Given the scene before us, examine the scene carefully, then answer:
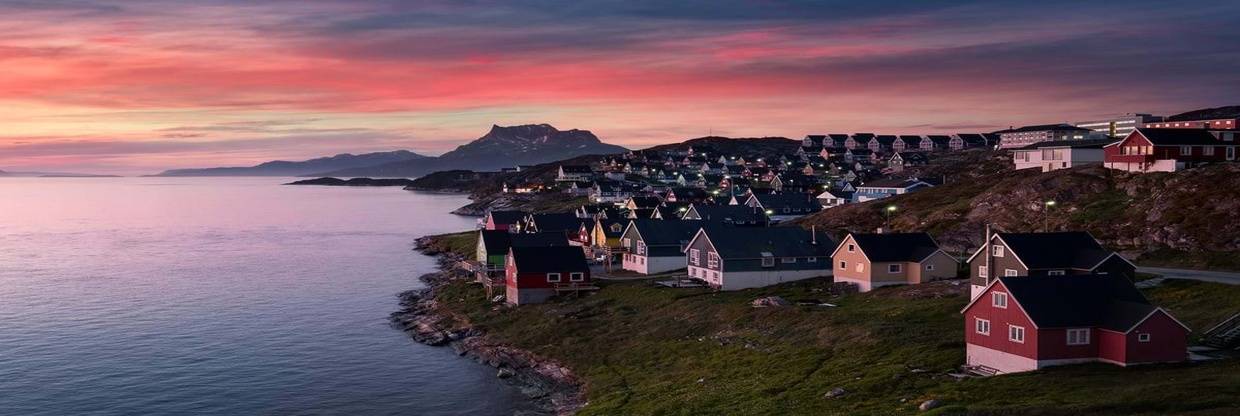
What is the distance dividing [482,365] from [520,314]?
44.0ft

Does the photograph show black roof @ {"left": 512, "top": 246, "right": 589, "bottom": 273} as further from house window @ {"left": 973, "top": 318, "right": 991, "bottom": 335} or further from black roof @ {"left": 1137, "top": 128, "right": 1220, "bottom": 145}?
black roof @ {"left": 1137, "top": 128, "right": 1220, "bottom": 145}

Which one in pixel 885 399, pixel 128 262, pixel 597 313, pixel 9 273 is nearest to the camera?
pixel 885 399

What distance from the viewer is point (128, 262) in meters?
138

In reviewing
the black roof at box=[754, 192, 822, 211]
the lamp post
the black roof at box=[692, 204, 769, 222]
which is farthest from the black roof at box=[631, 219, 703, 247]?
the black roof at box=[754, 192, 822, 211]

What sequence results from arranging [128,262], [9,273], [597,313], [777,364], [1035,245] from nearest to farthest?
[777,364], [1035,245], [597,313], [9,273], [128,262]

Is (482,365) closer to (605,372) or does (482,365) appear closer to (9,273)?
(605,372)

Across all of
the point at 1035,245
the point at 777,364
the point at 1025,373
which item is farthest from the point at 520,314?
the point at 1025,373

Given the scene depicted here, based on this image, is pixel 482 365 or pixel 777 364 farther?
pixel 482 365

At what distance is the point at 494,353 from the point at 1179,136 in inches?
3135

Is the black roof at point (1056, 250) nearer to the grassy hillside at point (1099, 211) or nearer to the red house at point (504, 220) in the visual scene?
the grassy hillside at point (1099, 211)

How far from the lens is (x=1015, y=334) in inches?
1811

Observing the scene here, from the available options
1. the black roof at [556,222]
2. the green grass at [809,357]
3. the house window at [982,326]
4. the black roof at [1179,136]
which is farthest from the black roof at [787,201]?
the house window at [982,326]

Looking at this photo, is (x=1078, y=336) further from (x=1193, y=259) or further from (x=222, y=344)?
(x=222, y=344)

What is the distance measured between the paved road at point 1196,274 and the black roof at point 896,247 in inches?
605
